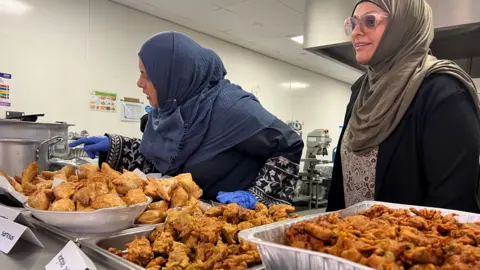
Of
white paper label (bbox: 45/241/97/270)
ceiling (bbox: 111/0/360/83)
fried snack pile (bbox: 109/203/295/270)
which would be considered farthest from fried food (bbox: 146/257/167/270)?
ceiling (bbox: 111/0/360/83)

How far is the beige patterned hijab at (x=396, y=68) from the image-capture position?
1.25m

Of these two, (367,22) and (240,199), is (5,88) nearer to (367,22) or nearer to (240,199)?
(240,199)

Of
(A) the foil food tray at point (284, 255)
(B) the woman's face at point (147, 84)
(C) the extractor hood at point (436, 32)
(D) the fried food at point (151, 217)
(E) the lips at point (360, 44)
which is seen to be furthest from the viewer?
(C) the extractor hood at point (436, 32)

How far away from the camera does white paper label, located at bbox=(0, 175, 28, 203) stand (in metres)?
1.10

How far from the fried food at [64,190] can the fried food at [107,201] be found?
3.6 inches

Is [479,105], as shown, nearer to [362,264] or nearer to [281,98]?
[362,264]

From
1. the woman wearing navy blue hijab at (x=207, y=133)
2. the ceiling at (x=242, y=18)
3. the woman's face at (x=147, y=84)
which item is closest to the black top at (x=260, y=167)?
the woman wearing navy blue hijab at (x=207, y=133)

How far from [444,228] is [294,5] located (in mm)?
3648

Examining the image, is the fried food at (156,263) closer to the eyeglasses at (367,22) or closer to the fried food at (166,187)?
the fried food at (166,187)

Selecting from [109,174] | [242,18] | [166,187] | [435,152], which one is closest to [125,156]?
[109,174]

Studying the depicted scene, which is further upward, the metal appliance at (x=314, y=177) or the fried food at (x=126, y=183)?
the fried food at (x=126, y=183)

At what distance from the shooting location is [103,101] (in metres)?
4.02

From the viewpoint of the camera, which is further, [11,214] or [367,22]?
[367,22]

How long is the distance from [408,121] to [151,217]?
92cm
